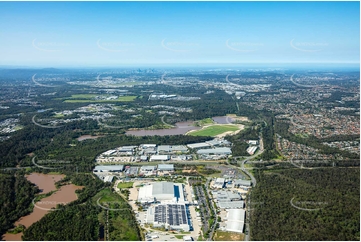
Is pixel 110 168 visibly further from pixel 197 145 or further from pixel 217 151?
pixel 217 151

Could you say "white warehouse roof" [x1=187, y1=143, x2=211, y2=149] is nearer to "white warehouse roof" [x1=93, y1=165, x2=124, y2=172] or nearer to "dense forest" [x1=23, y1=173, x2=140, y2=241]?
"white warehouse roof" [x1=93, y1=165, x2=124, y2=172]

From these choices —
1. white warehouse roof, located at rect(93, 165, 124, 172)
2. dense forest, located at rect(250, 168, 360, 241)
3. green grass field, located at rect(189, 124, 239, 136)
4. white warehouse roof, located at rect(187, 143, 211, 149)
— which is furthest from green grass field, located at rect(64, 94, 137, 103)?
dense forest, located at rect(250, 168, 360, 241)

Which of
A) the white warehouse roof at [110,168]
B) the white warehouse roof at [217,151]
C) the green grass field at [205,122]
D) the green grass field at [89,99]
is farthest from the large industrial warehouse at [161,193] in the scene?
the green grass field at [89,99]

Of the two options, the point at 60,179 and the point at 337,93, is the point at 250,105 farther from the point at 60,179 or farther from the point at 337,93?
the point at 60,179

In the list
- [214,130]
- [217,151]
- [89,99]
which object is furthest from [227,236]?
[89,99]

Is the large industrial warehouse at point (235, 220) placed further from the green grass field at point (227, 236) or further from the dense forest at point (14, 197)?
the dense forest at point (14, 197)

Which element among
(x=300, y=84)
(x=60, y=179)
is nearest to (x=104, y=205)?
(x=60, y=179)
